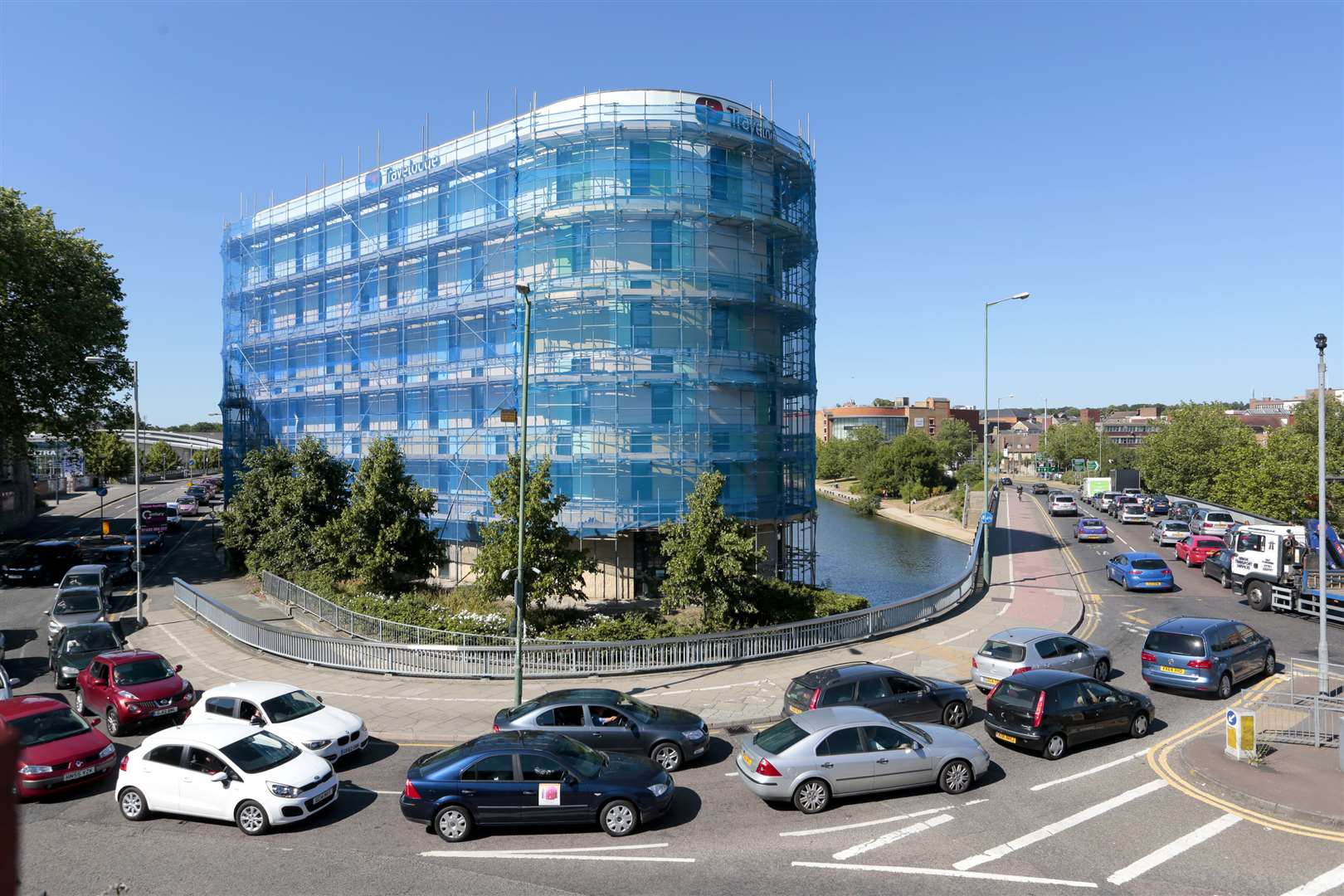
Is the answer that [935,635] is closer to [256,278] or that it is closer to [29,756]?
[29,756]

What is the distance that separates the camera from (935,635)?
24.6 meters

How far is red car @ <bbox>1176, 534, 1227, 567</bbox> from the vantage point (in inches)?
1419

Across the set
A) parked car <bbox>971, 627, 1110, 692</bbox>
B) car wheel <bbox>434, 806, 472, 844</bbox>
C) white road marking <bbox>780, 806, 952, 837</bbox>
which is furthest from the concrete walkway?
white road marking <bbox>780, 806, 952, 837</bbox>

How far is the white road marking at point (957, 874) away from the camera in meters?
9.94

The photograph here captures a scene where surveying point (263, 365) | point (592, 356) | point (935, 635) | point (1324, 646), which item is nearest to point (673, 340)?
point (592, 356)

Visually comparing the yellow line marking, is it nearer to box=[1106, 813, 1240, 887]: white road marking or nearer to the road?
the road

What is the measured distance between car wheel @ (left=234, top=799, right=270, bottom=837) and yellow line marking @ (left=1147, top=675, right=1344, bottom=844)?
14073mm

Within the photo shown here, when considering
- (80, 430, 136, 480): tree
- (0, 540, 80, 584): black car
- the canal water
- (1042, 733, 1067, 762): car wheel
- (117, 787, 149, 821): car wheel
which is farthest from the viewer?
(80, 430, 136, 480): tree

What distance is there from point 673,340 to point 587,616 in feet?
37.8

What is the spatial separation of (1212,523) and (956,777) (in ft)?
134

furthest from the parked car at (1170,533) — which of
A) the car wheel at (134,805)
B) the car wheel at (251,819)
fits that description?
the car wheel at (134,805)

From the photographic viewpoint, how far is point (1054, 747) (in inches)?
566

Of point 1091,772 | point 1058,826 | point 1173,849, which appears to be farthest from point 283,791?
point 1091,772

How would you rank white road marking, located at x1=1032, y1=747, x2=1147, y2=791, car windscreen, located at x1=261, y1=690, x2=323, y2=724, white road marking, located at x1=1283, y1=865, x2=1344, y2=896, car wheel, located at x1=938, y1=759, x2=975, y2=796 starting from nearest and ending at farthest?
white road marking, located at x1=1283, y1=865, x2=1344, y2=896 < car wheel, located at x1=938, y1=759, x2=975, y2=796 < white road marking, located at x1=1032, y1=747, x2=1147, y2=791 < car windscreen, located at x1=261, y1=690, x2=323, y2=724
